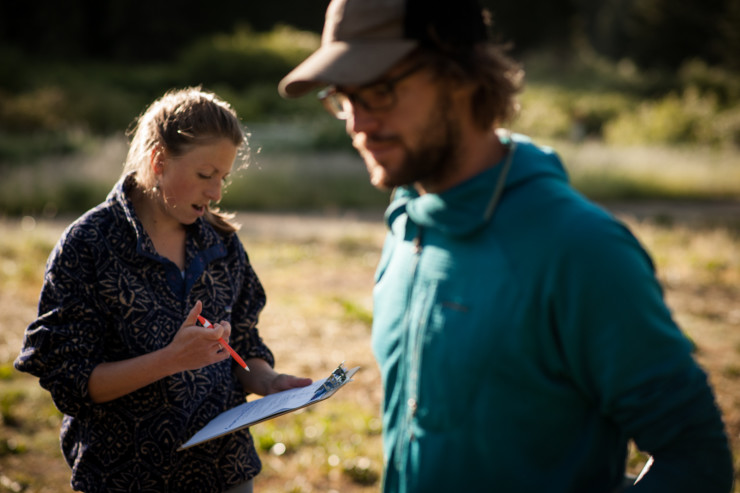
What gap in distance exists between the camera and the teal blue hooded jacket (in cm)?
145

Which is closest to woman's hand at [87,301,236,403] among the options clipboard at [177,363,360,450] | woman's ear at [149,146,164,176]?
clipboard at [177,363,360,450]

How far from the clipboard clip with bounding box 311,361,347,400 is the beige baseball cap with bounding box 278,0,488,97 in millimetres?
866

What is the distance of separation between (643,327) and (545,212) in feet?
0.95

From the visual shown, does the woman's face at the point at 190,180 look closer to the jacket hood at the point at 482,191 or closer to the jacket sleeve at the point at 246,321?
the jacket sleeve at the point at 246,321

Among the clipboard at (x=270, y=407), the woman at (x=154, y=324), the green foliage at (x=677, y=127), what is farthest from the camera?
the green foliage at (x=677, y=127)

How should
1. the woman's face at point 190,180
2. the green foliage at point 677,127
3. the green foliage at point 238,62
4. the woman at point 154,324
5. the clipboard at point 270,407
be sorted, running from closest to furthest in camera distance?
the clipboard at point 270,407, the woman at point 154,324, the woman's face at point 190,180, the green foliage at point 677,127, the green foliage at point 238,62

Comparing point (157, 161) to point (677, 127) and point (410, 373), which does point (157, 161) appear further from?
point (677, 127)

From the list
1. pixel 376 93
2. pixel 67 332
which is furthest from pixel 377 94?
pixel 67 332

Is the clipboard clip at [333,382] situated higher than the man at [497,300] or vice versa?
the man at [497,300]

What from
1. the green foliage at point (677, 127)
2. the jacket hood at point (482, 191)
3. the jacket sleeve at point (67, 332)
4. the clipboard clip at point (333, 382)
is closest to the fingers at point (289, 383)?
the clipboard clip at point (333, 382)

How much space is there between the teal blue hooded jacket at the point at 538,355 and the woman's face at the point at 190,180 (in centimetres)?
91

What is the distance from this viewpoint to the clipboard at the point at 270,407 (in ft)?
6.70

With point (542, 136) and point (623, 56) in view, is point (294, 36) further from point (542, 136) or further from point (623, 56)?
point (623, 56)

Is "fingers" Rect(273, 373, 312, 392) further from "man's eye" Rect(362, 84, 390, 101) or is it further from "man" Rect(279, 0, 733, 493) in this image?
"man's eye" Rect(362, 84, 390, 101)
